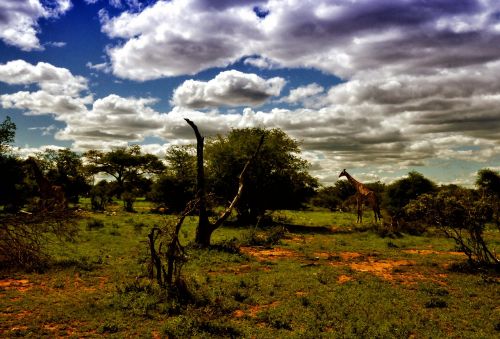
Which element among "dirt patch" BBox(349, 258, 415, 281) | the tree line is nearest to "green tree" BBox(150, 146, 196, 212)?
the tree line

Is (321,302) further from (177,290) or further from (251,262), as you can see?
(251,262)

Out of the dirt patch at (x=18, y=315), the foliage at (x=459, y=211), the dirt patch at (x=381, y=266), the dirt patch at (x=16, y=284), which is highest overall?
the foliage at (x=459, y=211)

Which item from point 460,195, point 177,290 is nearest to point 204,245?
point 177,290

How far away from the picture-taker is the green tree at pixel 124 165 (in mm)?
68938

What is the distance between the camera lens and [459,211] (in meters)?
16.7

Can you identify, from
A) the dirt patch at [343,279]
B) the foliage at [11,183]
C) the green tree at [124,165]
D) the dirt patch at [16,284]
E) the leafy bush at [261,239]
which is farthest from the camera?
the green tree at [124,165]

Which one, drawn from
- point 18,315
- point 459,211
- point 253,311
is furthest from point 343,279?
point 18,315

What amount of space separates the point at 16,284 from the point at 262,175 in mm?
23413

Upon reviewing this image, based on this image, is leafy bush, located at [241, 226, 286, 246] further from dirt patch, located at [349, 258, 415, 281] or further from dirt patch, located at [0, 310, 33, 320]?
dirt patch, located at [0, 310, 33, 320]

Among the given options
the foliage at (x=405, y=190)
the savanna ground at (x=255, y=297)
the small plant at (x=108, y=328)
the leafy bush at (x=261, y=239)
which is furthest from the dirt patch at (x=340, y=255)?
the foliage at (x=405, y=190)

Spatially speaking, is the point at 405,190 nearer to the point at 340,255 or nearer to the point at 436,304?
the point at 340,255

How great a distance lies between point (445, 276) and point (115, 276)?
13.5 metres

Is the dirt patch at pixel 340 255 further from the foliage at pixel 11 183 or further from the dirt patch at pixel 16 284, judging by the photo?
the foliage at pixel 11 183

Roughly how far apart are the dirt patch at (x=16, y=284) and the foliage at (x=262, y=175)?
21841 mm
